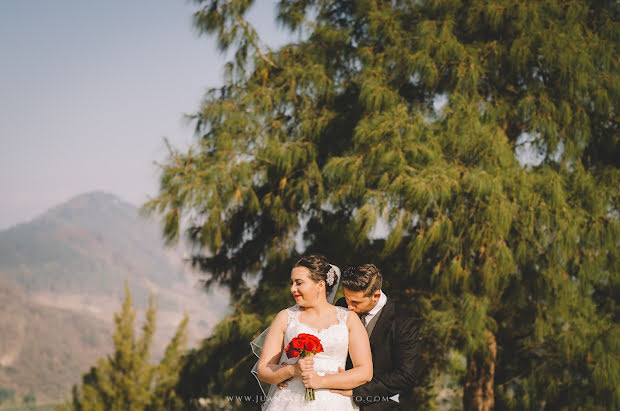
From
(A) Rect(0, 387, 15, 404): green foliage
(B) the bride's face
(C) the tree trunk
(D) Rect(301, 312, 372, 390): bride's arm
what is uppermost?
(B) the bride's face

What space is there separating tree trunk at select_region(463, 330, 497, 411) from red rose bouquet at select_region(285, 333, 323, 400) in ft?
16.1

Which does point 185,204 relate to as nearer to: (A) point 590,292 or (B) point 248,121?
(B) point 248,121

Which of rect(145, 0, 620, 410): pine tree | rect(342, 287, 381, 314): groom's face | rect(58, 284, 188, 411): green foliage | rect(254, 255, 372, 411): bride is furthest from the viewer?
rect(58, 284, 188, 411): green foliage

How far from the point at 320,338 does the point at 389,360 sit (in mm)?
345

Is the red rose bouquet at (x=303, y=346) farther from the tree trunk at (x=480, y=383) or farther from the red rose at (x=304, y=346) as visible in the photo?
the tree trunk at (x=480, y=383)

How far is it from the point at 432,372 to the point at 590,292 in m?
1.99

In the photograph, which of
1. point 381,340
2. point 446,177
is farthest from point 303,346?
point 446,177

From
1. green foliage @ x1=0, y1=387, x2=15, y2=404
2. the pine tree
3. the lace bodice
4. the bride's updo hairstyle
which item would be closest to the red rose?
the lace bodice

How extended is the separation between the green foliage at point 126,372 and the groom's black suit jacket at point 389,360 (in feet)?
32.9

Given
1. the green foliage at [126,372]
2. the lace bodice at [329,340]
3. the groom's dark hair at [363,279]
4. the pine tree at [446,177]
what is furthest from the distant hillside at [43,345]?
the groom's dark hair at [363,279]

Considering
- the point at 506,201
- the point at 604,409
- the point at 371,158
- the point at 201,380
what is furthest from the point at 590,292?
the point at 201,380

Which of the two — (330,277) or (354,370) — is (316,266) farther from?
(354,370)

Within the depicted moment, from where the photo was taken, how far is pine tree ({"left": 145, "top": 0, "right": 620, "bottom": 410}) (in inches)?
220

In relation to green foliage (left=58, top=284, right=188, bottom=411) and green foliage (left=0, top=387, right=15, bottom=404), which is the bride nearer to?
green foliage (left=58, top=284, right=188, bottom=411)
